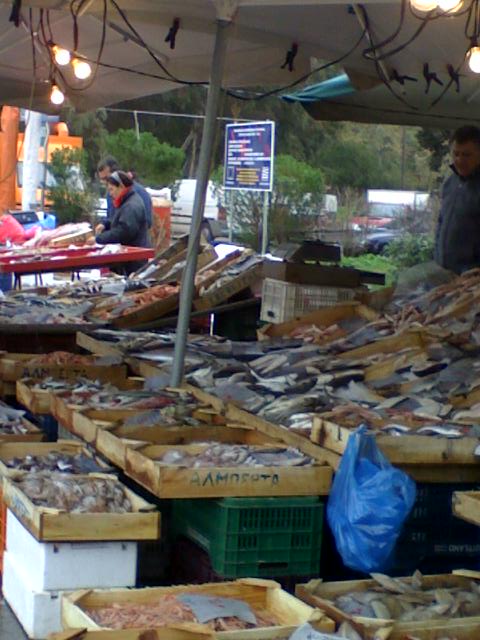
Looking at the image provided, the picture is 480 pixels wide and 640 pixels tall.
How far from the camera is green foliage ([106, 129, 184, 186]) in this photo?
2809cm

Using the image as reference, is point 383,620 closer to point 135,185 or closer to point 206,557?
point 206,557

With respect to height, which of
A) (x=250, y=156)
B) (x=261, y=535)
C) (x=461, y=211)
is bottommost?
(x=261, y=535)

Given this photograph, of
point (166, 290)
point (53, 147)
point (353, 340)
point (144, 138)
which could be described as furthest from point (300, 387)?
point (53, 147)

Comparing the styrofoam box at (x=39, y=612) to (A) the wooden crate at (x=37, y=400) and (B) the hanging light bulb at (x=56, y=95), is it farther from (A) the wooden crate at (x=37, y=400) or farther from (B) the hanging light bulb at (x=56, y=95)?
(B) the hanging light bulb at (x=56, y=95)

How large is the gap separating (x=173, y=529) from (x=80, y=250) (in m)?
8.25

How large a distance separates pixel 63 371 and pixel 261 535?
2733 mm

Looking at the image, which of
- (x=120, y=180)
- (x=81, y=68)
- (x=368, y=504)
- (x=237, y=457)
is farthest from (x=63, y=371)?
(x=120, y=180)

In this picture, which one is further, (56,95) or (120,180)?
(120,180)

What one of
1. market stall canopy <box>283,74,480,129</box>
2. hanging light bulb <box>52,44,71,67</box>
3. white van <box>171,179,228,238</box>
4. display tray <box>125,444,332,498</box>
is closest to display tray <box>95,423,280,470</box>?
display tray <box>125,444,332,498</box>

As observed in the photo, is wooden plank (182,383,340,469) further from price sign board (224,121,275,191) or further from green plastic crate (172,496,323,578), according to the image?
price sign board (224,121,275,191)

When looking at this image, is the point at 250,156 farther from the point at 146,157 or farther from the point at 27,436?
the point at 146,157

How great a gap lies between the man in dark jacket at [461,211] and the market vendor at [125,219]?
15.1 feet

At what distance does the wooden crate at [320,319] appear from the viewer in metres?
7.84

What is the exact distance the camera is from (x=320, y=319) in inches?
309
